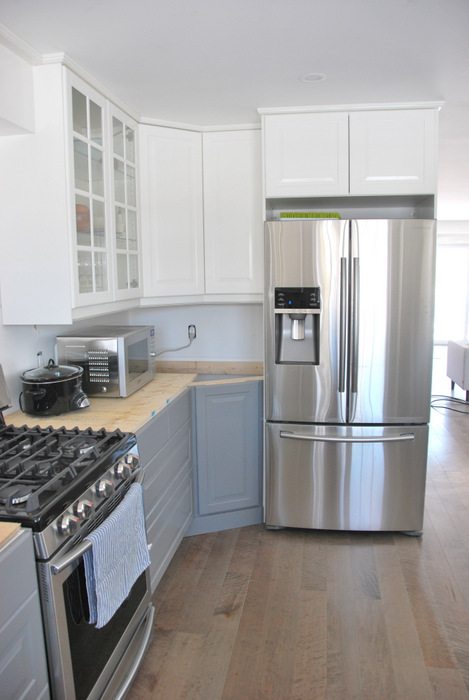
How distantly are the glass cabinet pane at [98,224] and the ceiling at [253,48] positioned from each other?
1.81 feet

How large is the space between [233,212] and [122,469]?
1.79 meters

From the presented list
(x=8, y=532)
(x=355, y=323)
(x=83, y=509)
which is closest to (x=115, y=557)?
(x=83, y=509)

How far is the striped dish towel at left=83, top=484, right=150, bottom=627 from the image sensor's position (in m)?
1.53

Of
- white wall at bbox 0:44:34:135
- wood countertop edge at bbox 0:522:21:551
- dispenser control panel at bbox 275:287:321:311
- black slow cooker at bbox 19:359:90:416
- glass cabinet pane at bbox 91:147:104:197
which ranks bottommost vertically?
wood countertop edge at bbox 0:522:21:551

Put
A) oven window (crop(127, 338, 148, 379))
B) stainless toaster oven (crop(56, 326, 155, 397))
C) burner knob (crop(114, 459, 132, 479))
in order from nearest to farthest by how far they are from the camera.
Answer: burner knob (crop(114, 459, 132, 479)) < stainless toaster oven (crop(56, 326, 155, 397)) < oven window (crop(127, 338, 148, 379))

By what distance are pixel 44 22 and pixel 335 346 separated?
1.89 meters

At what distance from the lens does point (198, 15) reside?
1771mm

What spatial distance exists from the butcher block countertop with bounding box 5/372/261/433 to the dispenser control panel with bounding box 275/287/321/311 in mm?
720

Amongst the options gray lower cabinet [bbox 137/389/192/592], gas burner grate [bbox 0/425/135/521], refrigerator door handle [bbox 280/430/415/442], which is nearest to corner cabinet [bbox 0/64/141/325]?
gas burner grate [bbox 0/425/135/521]

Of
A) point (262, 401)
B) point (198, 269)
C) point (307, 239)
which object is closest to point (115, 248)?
point (198, 269)

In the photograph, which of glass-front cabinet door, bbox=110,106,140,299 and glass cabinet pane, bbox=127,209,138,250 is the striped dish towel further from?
glass cabinet pane, bbox=127,209,138,250

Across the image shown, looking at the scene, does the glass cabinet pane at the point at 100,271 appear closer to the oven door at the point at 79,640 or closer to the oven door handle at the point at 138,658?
the oven door at the point at 79,640

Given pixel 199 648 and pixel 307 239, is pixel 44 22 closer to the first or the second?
pixel 307 239

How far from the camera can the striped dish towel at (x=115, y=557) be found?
153 cm
